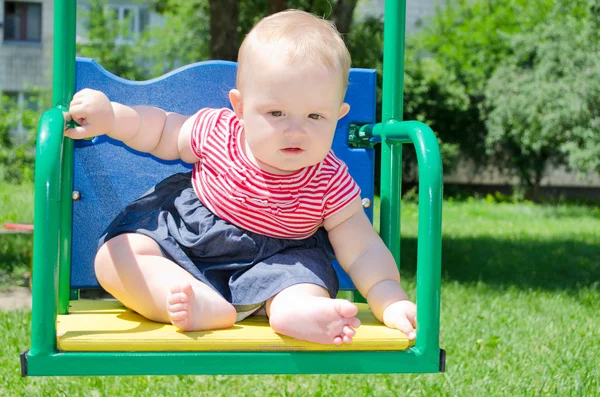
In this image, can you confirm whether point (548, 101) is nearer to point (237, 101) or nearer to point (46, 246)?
point (237, 101)

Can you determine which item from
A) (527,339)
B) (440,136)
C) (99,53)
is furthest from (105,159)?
(99,53)

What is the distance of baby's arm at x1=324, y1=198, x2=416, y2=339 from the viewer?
6.15ft

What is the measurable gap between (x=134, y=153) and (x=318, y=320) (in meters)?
1.00

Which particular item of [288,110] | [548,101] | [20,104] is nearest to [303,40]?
[288,110]

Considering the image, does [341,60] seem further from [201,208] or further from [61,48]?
[61,48]

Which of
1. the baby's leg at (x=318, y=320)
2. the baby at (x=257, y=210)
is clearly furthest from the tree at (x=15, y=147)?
the baby's leg at (x=318, y=320)

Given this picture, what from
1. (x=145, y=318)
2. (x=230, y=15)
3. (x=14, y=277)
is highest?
(x=230, y=15)

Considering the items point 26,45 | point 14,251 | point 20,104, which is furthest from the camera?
point 26,45

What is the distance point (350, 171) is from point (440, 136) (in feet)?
A: 44.5

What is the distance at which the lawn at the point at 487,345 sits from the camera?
3.03m

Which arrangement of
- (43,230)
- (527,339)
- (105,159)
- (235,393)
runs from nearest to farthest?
1. (43,230)
2. (105,159)
3. (235,393)
4. (527,339)

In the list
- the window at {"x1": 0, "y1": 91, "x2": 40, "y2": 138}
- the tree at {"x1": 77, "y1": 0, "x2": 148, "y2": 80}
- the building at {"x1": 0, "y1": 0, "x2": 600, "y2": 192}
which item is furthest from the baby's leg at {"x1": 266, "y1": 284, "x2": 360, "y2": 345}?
the building at {"x1": 0, "y1": 0, "x2": 600, "y2": 192}

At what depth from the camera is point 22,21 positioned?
19234mm

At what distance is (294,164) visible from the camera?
75.5 inches
